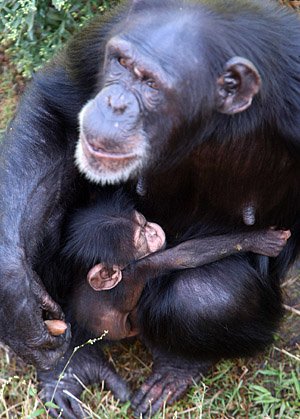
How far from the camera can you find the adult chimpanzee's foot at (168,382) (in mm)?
4281

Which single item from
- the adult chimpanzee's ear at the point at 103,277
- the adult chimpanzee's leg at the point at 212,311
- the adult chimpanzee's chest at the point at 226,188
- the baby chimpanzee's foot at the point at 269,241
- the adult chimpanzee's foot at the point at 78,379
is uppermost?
the adult chimpanzee's chest at the point at 226,188

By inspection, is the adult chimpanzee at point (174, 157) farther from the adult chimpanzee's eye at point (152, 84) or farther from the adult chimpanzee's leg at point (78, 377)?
the adult chimpanzee's leg at point (78, 377)

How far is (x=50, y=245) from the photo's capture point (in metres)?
4.00

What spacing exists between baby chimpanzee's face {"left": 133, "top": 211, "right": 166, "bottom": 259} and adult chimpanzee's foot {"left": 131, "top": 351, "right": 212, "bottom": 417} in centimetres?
64

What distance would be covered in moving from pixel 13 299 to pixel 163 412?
1.03 metres

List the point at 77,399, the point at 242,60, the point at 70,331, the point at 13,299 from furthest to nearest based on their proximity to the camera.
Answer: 1. the point at 77,399
2. the point at 70,331
3. the point at 13,299
4. the point at 242,60

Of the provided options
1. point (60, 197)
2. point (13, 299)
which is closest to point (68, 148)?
point (60, 197)

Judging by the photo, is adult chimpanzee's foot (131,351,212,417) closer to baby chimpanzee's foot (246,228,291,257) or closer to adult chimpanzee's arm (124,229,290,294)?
adult chimpanzee's arm (124,229,290,294)

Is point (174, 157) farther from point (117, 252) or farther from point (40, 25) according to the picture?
point (40, 25)

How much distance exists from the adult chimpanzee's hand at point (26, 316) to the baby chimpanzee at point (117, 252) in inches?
11.2

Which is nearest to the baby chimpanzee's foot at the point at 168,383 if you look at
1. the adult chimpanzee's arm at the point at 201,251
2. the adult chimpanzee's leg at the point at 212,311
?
the adult chimpanzee's leg at the point at 212,311

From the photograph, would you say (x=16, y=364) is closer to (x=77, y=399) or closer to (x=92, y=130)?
(x=77, y=399)

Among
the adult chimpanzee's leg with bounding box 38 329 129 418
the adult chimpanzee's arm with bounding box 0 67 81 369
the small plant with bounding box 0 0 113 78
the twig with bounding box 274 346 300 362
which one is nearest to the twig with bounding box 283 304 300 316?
the twig with bounding box 274 346 300 362

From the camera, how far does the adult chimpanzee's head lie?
324 centimetres
